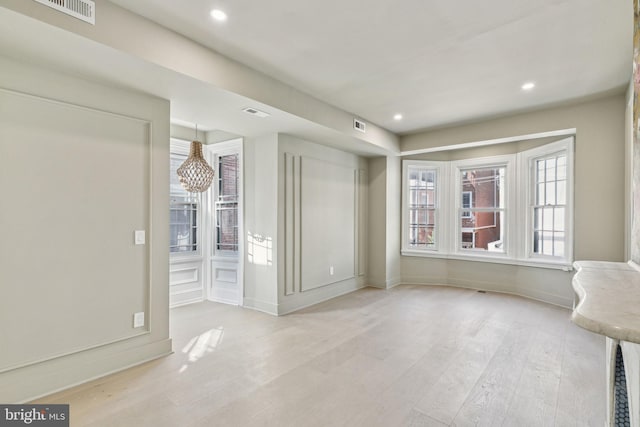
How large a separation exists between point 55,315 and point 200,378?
1235 mm

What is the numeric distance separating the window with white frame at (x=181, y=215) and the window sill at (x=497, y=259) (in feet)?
12.8

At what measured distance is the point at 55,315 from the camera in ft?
8.25

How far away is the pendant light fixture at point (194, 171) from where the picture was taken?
4.35 meters

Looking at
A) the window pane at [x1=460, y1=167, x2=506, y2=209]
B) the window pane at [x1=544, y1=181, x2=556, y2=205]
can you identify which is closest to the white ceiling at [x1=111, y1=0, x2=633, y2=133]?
the window pane at [x1=544, y1=181, x2=556, y2=205]

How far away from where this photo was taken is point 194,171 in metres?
4.35

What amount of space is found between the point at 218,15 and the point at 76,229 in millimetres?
2047

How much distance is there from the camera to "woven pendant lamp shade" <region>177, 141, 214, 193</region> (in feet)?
14.3

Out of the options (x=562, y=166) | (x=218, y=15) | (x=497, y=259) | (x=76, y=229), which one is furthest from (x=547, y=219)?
(x=76, y=229)

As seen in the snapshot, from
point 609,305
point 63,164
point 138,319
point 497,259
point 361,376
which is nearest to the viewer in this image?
point 609,305

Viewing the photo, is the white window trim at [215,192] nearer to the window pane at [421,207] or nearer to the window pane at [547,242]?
the window pane at [421,207]

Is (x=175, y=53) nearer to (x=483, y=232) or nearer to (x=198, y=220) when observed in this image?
(x=198, y=220)

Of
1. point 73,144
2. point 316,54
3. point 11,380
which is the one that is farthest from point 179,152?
point 11,380

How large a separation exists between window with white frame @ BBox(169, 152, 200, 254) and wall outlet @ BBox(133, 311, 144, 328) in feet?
6.66

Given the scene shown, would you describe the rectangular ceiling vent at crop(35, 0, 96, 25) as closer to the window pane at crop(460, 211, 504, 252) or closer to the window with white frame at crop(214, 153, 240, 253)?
the window with white frame at crop(214, 153, 240, 253)
